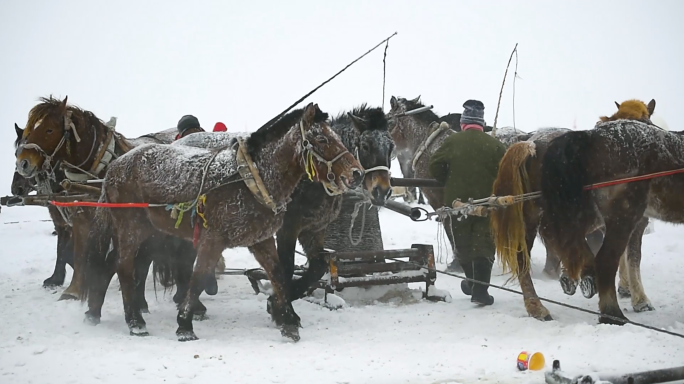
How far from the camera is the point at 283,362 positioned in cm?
458

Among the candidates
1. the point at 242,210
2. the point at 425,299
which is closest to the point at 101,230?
the point at 242,210

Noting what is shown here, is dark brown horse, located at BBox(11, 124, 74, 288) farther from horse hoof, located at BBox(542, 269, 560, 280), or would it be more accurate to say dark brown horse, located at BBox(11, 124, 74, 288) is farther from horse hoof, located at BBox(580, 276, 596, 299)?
horse hoof, located at BBox(542, 269, 560, 280)

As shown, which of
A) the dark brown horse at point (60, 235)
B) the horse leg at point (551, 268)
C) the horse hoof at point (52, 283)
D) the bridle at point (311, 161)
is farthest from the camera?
the horse leg at point (551, 268)

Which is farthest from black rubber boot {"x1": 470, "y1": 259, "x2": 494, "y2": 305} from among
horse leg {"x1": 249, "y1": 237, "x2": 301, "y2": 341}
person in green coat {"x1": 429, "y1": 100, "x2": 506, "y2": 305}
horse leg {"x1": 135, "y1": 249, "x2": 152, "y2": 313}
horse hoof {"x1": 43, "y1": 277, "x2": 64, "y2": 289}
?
horse hoof {"x1": 43, "y1": 277, "x2": 64, "y2": 289}

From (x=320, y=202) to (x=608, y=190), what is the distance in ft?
9.20

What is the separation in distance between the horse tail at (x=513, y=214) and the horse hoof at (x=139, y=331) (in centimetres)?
351

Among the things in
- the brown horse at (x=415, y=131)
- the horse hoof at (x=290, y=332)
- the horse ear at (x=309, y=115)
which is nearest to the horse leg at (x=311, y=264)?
the horse hoof at (x=290, y=332)

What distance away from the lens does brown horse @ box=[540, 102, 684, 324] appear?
539 cm

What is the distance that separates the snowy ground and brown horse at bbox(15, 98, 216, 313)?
518 millimetres

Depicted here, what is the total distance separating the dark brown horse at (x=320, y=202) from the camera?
20.1ft

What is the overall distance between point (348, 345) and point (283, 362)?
839 mm

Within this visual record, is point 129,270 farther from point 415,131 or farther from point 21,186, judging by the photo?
point 415,131

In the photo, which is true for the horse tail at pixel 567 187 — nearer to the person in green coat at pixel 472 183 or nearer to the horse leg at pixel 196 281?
the person in green coat at pixel 472 183

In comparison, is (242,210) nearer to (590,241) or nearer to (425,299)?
(425,299)
